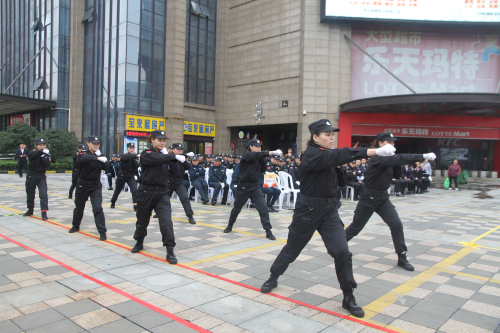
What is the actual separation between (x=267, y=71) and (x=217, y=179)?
17.2m

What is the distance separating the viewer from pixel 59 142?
25859 millimetres

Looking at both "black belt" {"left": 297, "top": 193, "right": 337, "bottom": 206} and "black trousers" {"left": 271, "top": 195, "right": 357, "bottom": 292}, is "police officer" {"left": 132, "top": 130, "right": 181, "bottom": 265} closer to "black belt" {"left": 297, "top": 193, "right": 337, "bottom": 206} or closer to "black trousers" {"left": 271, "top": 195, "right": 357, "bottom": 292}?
"black trousers" {"left": 271, "top": 195, "right": 357, "bottom": 292}

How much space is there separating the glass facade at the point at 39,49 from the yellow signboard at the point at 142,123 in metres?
7.28

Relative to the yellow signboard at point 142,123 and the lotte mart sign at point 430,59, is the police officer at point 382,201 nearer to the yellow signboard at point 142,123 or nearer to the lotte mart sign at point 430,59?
the lotte mart sign at point 430,59

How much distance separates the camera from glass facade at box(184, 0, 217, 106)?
29.2 meters

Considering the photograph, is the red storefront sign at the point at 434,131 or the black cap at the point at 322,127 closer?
the black cap at the point at 322,127

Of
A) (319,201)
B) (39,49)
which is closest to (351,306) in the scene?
(319,201)

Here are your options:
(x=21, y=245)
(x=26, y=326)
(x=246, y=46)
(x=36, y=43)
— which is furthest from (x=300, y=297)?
(x=36, y=43)

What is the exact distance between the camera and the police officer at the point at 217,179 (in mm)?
11594

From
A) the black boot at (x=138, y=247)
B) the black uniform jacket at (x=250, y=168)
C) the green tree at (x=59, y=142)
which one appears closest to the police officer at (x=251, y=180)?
the black uniform jacket at (x=250, y=168)

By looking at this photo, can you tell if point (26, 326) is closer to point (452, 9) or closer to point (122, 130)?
point (122, 130)

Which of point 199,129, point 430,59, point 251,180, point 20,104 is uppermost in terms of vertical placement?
point 430,59

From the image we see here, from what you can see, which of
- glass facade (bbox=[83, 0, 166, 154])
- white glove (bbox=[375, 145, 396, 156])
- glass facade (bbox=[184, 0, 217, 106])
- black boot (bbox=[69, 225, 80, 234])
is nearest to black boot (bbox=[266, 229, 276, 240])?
black boot (bbox=[69, 225, 80, 234])

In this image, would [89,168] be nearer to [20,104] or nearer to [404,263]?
[404,263]
